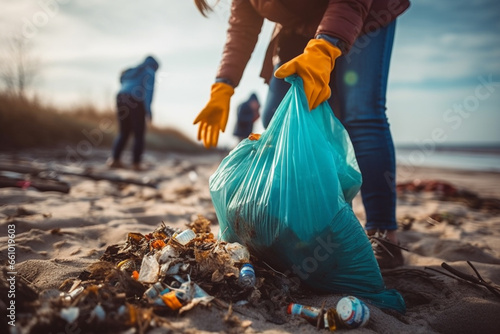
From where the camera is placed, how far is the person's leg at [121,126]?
14.4ft

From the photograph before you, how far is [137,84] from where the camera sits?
446cm

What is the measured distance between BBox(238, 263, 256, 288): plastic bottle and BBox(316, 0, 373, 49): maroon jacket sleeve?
0.84m

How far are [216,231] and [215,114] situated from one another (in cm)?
61

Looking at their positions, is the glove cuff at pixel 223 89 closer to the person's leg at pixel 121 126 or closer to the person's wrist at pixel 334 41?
the person's wrist at pixel 334 41

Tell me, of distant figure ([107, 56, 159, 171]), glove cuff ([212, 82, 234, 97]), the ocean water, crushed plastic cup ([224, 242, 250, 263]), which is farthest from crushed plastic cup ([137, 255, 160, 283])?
the ocean water

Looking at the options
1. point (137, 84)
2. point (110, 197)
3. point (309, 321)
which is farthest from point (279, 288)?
point (137, 84)

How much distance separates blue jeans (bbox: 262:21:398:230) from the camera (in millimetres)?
1267

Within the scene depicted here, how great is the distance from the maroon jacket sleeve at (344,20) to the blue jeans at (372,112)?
178 millimetres

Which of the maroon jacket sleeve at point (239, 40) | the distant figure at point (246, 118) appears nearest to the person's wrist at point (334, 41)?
the maroon jacket sleeve at point (239, 40)

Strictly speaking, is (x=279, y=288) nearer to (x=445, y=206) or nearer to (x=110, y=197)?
(x=110, y=197)

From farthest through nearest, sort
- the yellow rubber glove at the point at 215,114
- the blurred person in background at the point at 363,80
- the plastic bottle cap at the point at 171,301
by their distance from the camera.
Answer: the yellow rubber glove at the point at 215,114, the blurred person in background at the point at 363,80, the plastic bottle cap at the point at 171,301

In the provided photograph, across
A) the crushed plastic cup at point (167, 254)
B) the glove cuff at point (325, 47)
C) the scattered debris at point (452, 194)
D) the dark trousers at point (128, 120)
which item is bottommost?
the crushed plastic cup at point (167, 254)

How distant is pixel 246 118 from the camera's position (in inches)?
244

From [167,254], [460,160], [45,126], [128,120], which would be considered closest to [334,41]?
[167,254]
